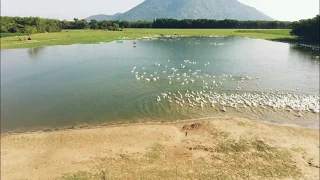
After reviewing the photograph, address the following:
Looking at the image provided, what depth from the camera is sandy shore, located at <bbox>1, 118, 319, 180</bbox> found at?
1470 centimetres

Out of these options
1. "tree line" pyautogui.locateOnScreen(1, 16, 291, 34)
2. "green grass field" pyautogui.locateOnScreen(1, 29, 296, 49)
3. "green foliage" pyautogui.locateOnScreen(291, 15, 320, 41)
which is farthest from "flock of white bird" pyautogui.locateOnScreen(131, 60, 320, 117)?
"tree line" pyautogui.locateOnScreen(1, 16, 291, 34)

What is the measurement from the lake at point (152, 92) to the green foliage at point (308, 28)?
39.3m

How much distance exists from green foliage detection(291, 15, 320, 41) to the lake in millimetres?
39323

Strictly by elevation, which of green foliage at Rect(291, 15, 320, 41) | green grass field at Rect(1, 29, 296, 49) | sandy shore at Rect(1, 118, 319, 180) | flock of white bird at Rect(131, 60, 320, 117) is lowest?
sandy shore at Rect(1, 118, 319, 180)

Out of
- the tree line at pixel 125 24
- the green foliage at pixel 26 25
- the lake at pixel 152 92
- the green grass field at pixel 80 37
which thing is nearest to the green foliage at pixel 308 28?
the green grass field at pixel 80 37

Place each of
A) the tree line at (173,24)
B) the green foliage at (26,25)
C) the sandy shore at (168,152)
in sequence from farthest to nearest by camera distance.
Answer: the tree line at (173,24), the green foliage at (26,25), the sandy shore at (168,152)

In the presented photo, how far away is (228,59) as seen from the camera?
52.1 meters

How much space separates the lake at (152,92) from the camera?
2344 cm

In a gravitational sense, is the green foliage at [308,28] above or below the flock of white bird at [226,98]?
above

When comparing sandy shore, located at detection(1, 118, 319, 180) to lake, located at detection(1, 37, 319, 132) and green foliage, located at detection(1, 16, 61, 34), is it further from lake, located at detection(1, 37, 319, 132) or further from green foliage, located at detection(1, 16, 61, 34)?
green foliage, located at detection(1, 16, 61, 34)

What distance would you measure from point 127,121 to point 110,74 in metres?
17.8

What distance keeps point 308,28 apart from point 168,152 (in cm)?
8215

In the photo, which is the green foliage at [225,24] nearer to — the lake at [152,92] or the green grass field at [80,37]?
the green grass field at [80,37]

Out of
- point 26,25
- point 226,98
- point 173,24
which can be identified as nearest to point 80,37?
point 26,25
